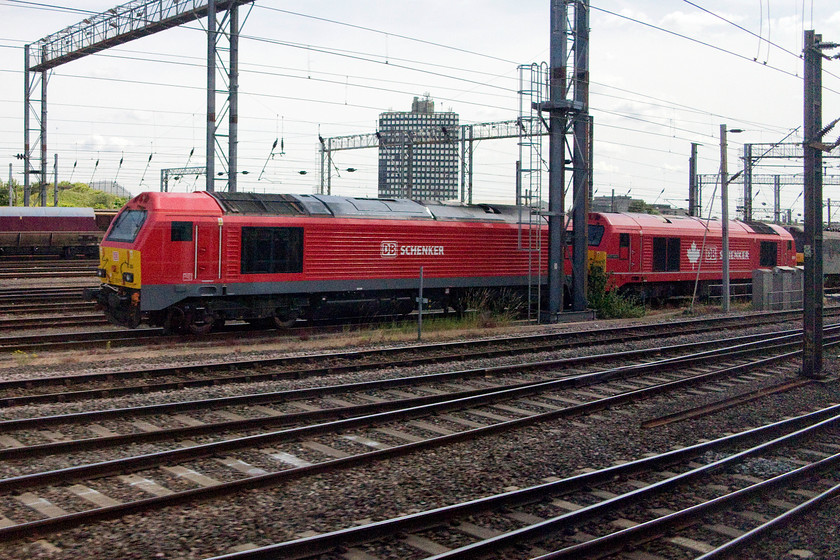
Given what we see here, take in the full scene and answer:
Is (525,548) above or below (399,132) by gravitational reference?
below

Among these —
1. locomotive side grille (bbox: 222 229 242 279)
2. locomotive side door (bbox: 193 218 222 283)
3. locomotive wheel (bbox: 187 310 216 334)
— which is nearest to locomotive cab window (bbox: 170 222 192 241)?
locomotive side door (bbox: 193 218 222 283)

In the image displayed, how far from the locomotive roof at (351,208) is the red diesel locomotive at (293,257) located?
0.03 metres

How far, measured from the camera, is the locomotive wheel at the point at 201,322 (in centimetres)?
1603

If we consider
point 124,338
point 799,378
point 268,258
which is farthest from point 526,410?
point 124,338

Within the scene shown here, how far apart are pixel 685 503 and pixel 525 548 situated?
6.09 ft

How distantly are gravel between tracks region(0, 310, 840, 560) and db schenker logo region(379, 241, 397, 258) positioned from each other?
814 centimetres

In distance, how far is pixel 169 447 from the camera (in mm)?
8039

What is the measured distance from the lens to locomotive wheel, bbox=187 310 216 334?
16.0 metres

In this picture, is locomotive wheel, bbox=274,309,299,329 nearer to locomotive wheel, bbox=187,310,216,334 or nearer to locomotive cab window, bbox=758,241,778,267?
locomotive wheel, bbox=187,310,216,334

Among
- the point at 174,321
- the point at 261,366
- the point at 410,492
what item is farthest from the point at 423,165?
the point at 410,492

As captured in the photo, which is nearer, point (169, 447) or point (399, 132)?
point (169, 447)

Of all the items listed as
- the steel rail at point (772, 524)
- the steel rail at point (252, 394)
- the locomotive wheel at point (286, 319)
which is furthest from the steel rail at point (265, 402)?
the locomotive wheel at point (286, 319)

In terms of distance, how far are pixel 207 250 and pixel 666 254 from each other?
15964mm

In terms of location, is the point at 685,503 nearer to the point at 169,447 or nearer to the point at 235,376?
the point at 169,447
